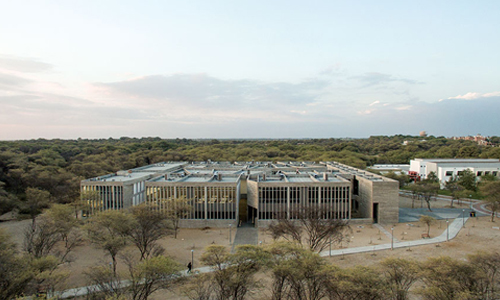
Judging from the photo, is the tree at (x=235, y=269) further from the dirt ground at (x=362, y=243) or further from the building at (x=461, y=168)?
the building at (x=461, y=168)

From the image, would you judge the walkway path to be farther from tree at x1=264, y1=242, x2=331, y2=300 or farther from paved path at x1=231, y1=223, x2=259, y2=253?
tree at x1=264, y1=242, x2=331, y2=300

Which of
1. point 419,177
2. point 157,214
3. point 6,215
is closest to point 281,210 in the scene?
point 157,214

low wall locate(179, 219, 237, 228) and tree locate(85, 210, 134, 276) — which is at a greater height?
tree locate(85, 210, 134, 276)

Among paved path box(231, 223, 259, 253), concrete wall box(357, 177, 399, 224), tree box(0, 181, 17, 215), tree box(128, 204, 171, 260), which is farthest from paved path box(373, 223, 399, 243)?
tree box(0, 181, 17, 215)

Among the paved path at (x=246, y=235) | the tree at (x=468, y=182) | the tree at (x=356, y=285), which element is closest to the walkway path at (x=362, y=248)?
A: the paved path at (x=246, y=235)

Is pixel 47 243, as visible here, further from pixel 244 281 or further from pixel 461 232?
pixel 461 232

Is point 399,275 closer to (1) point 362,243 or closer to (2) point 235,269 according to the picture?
(2) point 235,269

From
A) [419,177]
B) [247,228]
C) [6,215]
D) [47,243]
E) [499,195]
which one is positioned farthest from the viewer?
[419,177]
